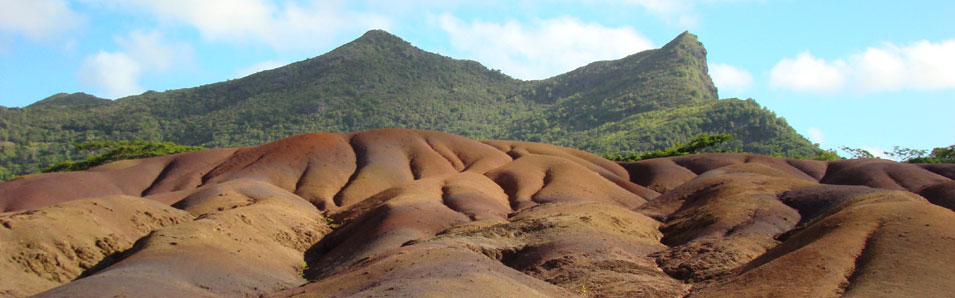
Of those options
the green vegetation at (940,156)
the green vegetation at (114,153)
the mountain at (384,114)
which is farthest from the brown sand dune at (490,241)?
the mountain at (384,114)

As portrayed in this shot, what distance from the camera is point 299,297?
80.0ft

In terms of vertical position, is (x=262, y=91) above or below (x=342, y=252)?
above

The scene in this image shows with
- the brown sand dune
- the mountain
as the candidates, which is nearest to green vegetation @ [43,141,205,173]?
the mountain

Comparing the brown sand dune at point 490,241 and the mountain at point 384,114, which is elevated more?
the mountain at point 384,114

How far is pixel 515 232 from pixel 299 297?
1427 cm

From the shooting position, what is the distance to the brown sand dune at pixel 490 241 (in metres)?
25.2

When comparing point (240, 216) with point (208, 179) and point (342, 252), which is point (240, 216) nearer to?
point (342, 252)

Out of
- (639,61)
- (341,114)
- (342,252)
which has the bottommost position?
(342,252)

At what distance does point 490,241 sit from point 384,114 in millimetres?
143258

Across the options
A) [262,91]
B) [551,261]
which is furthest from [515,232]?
[262,91]

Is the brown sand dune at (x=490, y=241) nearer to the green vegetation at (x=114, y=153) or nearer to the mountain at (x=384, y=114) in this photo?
the green vegetation at (x=114, y=153)

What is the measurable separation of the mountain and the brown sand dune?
2971 inches

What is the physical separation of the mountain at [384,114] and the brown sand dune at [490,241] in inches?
2971

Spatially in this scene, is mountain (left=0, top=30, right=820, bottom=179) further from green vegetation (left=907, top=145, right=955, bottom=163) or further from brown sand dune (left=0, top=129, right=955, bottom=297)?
brown sand dune (left=0, top=129, right=955, bottom=297)
